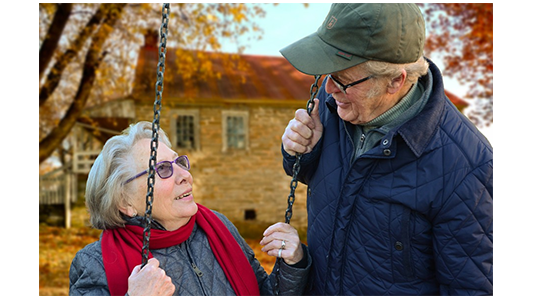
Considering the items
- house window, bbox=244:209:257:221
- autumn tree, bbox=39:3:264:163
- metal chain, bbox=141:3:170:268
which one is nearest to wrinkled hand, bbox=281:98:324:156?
metal chain, bbox=141:3:170:268

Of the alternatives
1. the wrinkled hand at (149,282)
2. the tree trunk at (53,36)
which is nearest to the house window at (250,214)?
the tree trunk at (53,36)

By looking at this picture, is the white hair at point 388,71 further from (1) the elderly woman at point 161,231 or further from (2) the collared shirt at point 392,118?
(1) the elderly woman at point 161,231

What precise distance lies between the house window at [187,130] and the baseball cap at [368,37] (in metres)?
11.9

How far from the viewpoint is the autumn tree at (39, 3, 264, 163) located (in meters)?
8.33

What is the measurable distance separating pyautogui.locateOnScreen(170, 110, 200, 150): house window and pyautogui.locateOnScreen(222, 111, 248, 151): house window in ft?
2.94

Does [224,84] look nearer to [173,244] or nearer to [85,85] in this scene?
[85,85]

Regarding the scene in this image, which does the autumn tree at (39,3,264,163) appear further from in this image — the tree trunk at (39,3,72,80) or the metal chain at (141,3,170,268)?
the metal chain at (141,3,170,268)

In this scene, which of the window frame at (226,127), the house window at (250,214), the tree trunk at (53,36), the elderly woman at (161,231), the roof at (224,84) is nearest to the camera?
the elderly woman at (161,231)

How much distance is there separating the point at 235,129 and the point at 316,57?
1217 centimetres

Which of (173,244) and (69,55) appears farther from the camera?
(69,55)

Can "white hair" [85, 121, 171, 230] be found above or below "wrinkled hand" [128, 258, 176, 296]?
above

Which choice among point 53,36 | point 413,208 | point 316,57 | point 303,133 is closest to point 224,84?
point 53,36

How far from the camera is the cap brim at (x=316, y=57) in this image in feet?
5.75

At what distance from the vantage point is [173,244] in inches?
83.6
